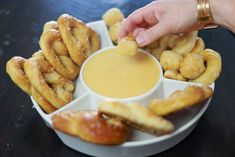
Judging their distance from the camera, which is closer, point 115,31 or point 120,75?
point 120,75

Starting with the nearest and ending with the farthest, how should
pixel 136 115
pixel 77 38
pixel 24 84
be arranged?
pixel 136 115
pixel 24 84
pixel 77 38

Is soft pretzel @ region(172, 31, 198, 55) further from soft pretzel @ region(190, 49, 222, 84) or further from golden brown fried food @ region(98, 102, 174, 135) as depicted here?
golden brown fried food @ region(98, 102, 174, 135)

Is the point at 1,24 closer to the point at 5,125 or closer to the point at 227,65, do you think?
the point at 5,125

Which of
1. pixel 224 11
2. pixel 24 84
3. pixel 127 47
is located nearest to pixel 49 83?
pixel 24 84

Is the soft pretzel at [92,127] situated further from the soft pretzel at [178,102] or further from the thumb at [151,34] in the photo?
the thumb at [151,34]

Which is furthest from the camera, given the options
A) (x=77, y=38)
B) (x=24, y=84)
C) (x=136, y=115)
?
(x=77, y=38)

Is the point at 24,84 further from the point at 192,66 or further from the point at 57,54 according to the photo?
the point at 192,66
